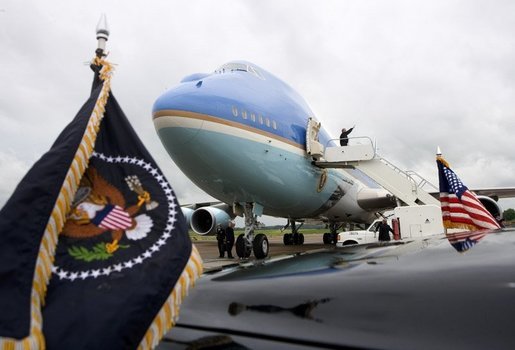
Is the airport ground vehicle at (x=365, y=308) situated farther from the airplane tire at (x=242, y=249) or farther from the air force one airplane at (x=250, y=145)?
the airplane tire at (x=242, y=249)

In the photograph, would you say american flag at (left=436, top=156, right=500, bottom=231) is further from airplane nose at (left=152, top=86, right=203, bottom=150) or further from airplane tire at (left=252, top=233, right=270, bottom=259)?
airplane nose at (left=152, top=86, right=203, bottom=150)

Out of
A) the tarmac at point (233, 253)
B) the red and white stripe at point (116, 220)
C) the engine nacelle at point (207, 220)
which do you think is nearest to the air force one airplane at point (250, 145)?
the tarmac at point (233, 253)

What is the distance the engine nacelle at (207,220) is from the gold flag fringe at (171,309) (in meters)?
12.9

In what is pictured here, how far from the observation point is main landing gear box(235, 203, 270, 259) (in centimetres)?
901

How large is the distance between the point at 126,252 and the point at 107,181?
1.10 ft

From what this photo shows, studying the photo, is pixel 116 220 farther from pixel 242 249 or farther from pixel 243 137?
pixel 242 249

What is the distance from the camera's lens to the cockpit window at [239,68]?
9344 mm

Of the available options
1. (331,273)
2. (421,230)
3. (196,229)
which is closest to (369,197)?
(421,230)

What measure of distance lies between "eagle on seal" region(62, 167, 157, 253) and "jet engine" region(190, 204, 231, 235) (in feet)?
41.6

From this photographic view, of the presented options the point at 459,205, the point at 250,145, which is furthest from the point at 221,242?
the point at 459,205

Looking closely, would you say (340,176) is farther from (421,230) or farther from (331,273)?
(331,273)

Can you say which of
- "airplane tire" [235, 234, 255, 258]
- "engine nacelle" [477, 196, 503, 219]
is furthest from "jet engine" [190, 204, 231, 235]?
"engine nacelle" [477, 196, 503, 219]

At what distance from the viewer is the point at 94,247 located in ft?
3.51

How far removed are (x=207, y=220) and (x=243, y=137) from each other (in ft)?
23.5
